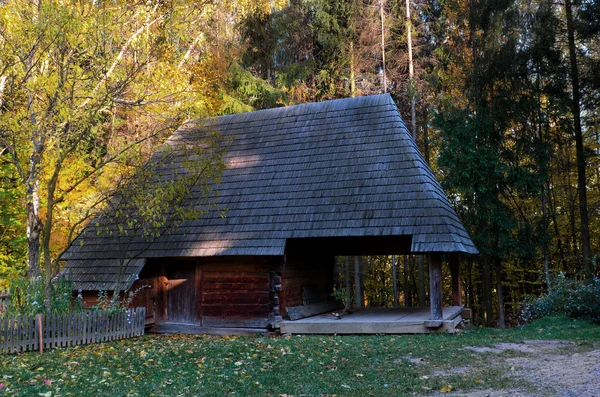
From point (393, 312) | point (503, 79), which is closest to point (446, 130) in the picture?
point (503, 79)

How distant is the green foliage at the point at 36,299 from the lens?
10.9m

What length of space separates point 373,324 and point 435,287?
1606 millimetres

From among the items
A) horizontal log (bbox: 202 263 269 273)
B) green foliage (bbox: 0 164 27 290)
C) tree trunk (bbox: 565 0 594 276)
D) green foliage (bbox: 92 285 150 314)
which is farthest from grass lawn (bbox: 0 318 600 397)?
green foliage (bbox: 0 164 27 290)

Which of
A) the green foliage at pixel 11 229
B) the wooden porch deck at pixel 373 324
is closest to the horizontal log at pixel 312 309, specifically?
the wooden porch deck at pixel 373 324

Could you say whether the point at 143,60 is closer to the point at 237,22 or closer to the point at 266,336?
the point at 266,336

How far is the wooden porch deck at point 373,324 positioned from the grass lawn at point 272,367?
39cm

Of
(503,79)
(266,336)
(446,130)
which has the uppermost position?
(503,79)

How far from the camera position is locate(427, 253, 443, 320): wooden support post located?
37.9 feet

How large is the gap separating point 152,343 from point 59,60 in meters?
6.17

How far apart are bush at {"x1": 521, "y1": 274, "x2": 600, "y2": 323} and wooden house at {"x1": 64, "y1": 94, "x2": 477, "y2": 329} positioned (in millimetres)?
3044

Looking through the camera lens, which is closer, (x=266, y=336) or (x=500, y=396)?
(x=500, y=396)

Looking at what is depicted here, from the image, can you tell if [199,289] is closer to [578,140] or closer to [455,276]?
[455,276]

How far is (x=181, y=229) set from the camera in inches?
557

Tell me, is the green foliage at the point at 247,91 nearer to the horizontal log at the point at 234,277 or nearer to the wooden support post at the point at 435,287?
the horizontal log at the point at 234,277
